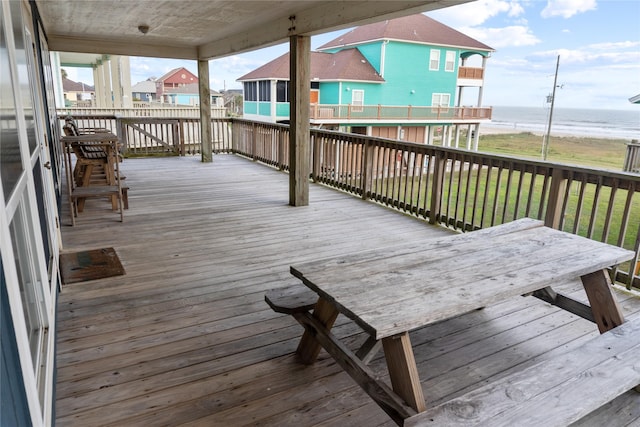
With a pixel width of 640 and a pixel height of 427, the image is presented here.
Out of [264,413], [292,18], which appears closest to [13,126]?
[264,413]

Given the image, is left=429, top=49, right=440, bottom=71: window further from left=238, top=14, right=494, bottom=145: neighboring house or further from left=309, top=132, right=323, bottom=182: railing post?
left=309, top=132, right=323, bottom=182: railing post

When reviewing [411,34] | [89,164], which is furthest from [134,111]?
[411,34]

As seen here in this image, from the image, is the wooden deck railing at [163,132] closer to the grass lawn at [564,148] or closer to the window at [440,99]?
the window at [440,99]

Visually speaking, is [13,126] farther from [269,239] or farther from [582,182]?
[582,182]

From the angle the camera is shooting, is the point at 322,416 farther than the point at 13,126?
Yes

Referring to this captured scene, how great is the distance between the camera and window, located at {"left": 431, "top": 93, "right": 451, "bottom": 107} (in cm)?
2127

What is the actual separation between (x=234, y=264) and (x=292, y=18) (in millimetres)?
3305

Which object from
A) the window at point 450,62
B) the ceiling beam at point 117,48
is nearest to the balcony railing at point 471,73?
the window at point 450,62

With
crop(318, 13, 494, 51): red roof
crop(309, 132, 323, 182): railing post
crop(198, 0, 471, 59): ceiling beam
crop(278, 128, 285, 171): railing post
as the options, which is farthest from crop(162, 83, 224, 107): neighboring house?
crop(198, 0, 471, 59): ceiling beam

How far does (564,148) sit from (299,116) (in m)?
35.4

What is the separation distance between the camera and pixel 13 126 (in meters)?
1.63

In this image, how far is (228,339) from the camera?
2.48 metres

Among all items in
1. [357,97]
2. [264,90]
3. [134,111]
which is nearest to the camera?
[134,111]

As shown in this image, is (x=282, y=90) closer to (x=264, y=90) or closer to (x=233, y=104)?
(x=264, y=90)
